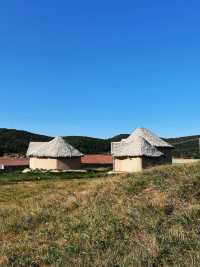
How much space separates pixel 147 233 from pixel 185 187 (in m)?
3.94

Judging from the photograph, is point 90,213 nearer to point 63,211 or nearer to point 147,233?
point 63,211

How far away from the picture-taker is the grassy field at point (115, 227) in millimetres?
9602

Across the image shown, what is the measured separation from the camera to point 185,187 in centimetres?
1450

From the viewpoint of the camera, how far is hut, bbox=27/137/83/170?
75938mm

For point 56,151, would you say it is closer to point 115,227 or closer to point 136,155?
point 136,155

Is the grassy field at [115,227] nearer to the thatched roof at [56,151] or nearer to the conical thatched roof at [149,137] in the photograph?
the conical thatched roof at [149,137]

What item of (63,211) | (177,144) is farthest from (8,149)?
(63,211)

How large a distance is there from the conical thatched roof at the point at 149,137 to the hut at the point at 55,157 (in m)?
9.94

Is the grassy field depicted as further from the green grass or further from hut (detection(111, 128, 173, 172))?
hut (detection(111, 128, 173, 172))

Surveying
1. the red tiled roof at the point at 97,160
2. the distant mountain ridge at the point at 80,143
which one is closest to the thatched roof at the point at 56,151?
the red tiled roof at the point at 97,160

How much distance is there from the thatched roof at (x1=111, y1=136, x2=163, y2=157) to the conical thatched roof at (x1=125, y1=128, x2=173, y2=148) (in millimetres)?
3767

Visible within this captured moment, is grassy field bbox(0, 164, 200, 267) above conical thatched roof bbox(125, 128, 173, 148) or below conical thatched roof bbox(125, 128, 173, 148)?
below

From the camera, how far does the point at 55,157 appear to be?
75.6 metres

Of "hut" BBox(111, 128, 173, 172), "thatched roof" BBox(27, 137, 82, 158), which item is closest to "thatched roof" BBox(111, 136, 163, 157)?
"hut" BBox(111, 128, 173, 172)
